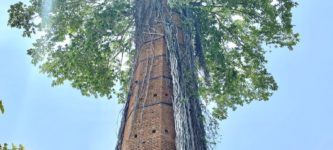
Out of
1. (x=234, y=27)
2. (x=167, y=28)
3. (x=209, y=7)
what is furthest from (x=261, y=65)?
(x=167, y=28)

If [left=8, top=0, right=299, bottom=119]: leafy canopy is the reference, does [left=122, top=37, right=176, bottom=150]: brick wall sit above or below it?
below

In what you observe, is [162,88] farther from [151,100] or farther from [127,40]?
[127,40]

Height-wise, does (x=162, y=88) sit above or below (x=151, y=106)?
above

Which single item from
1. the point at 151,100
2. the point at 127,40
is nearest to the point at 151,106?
the point at 151,100

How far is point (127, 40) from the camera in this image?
1259 centimetres

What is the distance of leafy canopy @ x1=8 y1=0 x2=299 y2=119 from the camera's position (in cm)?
1052

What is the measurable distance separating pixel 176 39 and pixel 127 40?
3100 mm

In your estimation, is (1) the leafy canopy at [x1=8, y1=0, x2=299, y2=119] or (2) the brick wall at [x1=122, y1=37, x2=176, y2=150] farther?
(1) the leafy canopy at [x1=8, y1=0, x2=299, y2=119]

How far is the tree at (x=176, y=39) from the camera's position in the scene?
10.3m

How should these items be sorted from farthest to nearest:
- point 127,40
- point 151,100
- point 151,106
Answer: point 127,40 → point 151,100 → point 151,106

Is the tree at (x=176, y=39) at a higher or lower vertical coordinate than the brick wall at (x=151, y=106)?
higher

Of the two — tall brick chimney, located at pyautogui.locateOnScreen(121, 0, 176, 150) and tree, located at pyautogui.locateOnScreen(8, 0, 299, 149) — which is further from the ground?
tree, located at pyautogui.locateOnScreen(8, 0, 299, 149)

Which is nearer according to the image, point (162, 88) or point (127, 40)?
point (162, 88)

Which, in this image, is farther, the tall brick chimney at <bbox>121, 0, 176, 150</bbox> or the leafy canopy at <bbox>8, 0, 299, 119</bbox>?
the leafy canopy at <bbox>8, 0, 299, 119</bbox>
